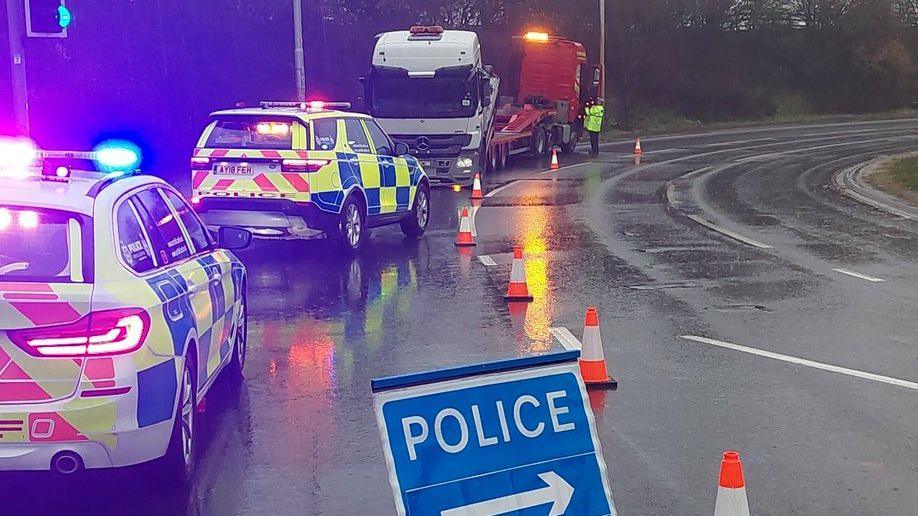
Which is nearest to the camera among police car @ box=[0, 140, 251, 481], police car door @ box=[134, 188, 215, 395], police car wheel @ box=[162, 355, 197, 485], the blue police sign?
the blue police sign

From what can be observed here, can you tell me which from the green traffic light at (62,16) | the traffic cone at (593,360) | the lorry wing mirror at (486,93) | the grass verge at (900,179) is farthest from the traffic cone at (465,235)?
the lorry wing mirror at (486,93)

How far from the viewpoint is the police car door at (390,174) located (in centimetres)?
1512

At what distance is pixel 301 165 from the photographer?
44.3 ft

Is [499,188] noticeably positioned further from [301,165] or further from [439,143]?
[301,165]

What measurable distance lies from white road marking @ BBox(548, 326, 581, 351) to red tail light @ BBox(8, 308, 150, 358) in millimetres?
4410

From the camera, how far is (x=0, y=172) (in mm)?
6023

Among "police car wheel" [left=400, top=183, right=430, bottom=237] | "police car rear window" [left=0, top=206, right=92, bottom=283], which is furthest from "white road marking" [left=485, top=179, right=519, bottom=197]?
"police car rear window" [left=0, top=206, right=92, bottom=283]

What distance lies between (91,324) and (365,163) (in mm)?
9575

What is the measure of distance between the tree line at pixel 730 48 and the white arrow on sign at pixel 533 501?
43.4 m

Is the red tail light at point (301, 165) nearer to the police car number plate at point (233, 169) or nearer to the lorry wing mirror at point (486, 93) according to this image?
the police car number plate at point (233, 169)

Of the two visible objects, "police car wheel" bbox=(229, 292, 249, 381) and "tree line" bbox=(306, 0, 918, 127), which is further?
"tree line" bbox=(306, 0, 918, 127)

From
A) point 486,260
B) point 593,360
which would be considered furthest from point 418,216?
point 593,360

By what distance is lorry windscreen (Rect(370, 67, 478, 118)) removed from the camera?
79.8 feet

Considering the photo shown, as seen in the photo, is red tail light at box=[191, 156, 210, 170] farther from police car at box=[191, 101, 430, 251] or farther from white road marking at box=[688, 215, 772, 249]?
white road marking at box=[688, 215, 772, 249]
